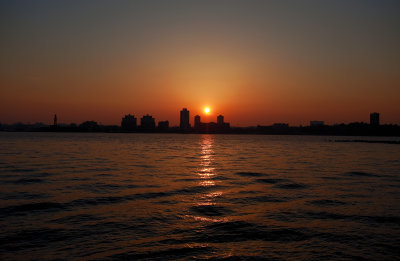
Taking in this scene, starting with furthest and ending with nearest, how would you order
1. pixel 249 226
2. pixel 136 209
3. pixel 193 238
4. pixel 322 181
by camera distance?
pixel 322 181 < pixel 136 209 < pixel 249 226 < pixel 193 238

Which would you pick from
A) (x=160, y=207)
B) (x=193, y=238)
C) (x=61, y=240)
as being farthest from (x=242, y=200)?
(x=61, y=240)

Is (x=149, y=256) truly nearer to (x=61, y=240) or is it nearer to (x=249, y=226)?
(x=61, y=240)

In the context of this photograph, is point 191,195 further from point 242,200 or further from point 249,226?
point 249,226

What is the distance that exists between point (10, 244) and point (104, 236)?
3.68 meters

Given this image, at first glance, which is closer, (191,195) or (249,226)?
(249,226)

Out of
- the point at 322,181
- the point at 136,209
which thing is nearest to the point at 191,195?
the point at 136,209

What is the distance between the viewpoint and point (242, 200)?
22.3m

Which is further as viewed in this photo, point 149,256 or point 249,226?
point 249,226

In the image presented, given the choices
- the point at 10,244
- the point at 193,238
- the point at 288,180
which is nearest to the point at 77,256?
the point at 10,244

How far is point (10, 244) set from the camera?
501 inches

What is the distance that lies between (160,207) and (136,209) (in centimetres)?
150

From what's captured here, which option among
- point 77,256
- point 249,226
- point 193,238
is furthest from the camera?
point 249,226

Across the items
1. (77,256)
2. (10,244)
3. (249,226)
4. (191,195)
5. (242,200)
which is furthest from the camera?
(191,195)

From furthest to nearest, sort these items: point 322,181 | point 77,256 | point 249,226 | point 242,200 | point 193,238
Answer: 1. point 322,181
2. point 242,200
3. point 249,226
4. point 193,238
5. point 77,256
